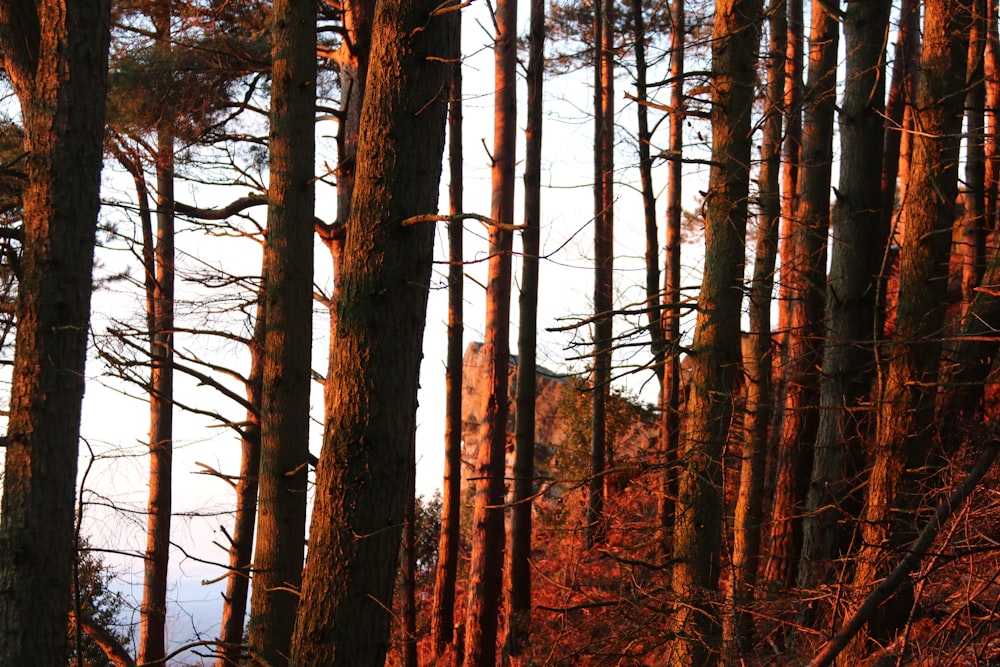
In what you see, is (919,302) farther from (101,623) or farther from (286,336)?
(101,623)

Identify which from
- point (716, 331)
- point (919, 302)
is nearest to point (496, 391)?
point (716, 331)

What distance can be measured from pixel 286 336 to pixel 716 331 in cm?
284

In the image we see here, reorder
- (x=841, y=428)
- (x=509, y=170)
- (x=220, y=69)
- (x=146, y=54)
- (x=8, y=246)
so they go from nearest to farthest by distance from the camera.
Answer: (x=8, y=246) → (x=841, y=428) → (x=220, y=69) → (x=146, y=54) → (x=509, y=170)

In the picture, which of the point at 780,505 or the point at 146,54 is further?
the point at 780,505

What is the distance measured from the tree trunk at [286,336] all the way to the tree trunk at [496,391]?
3.72m

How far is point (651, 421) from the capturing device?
16.4 m

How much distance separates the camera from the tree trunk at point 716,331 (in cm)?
518

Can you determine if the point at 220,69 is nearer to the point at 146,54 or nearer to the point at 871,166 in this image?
the point at 146,54

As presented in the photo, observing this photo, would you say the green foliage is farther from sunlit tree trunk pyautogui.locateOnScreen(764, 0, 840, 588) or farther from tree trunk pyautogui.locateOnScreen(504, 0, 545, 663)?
sunlit tree trunk pyautogui.locateOnScreen(764, 0, 840, 588)

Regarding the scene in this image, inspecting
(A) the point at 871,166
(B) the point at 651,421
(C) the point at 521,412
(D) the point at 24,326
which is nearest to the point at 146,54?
(D) the point at 24,326

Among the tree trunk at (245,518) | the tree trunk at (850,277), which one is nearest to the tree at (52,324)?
the tree trunk at (245,518)

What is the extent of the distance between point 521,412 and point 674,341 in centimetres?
515

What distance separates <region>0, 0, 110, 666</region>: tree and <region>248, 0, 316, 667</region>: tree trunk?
119 cm

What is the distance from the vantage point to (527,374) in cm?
1036
